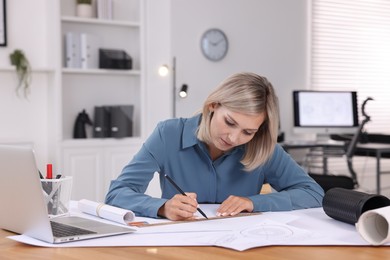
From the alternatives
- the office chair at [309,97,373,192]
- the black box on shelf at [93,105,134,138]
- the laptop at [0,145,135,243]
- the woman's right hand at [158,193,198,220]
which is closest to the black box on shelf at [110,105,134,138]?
the black box on shelf at [93,105,134,138]

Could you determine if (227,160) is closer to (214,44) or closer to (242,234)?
(242,234)

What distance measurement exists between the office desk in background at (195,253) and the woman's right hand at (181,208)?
32 cm

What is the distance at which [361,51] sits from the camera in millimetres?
7305

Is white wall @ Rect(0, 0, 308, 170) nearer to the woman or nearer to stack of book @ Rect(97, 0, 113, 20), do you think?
stack of book @ Rect(97, 0, 113, 20)

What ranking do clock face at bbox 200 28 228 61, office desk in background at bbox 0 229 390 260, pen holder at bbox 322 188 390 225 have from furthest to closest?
clock face at bbox 200 28 228 61
pen holder at bbox 322 188 390 225
office desk in background at bbox 0 229 390 260

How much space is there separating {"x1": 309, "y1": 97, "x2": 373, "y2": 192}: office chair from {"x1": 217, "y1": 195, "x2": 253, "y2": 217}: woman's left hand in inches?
58.0

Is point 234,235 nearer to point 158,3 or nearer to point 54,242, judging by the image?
point 54,242

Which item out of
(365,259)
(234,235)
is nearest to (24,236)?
(234,235)

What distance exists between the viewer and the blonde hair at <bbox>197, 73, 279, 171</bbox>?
2.14 meters

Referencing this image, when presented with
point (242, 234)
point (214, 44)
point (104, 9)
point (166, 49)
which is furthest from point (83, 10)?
point (242, 234)

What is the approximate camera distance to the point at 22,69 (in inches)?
193

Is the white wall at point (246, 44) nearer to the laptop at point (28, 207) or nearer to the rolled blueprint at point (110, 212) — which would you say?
the rolled blueprint at point (110, 212)

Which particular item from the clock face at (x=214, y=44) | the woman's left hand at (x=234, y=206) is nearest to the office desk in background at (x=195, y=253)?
the woman's left hand at (x=234, y=206)

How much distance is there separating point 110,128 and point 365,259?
159 inches
